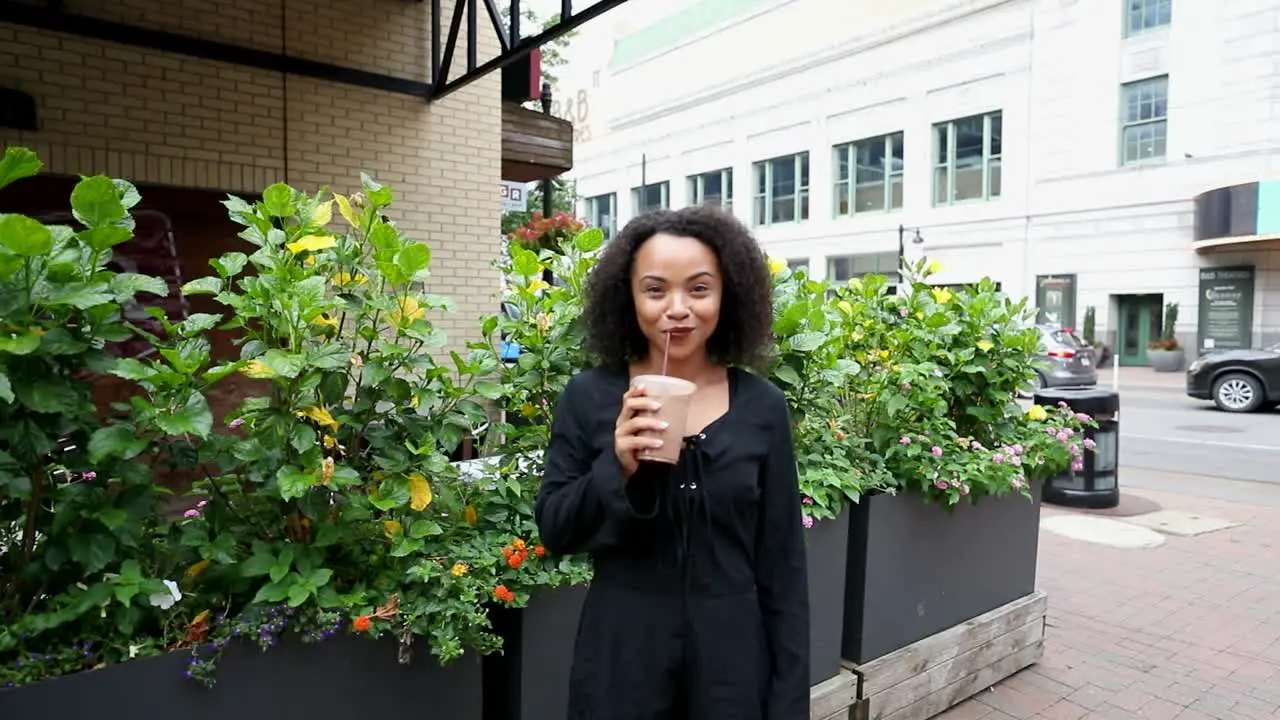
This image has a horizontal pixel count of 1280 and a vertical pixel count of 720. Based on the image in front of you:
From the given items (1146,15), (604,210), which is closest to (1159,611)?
(1146,15)

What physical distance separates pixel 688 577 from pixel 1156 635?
13.7ft

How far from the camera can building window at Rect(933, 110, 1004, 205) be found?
25938 mm

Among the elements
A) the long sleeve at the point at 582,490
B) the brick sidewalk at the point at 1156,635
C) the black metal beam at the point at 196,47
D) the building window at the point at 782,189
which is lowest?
the brick sidewalk at the point at 1156,635

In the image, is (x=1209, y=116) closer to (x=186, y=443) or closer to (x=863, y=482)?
(x=863, y=482)

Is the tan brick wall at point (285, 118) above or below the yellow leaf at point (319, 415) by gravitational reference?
above

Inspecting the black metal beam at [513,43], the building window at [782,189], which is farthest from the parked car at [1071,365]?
the building window at [782,189]

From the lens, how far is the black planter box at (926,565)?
334 cm

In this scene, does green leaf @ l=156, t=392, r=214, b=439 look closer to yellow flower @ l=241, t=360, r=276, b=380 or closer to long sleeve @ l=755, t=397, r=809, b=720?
yellow flower @ l=241, t=360, r=276, b=380

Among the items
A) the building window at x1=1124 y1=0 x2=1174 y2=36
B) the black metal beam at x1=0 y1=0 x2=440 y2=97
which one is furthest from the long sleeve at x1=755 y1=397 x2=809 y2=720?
the building window at x1=1124 y1=0 x2=1174 y2=36

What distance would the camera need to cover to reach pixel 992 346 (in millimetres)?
3953

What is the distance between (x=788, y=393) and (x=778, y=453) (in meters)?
1.37

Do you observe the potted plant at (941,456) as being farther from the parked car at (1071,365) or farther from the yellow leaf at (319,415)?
the parked car at (1071,365)

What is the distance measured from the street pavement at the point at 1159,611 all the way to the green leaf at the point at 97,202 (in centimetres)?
366

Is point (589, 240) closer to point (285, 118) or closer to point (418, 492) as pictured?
point (418, 492)
